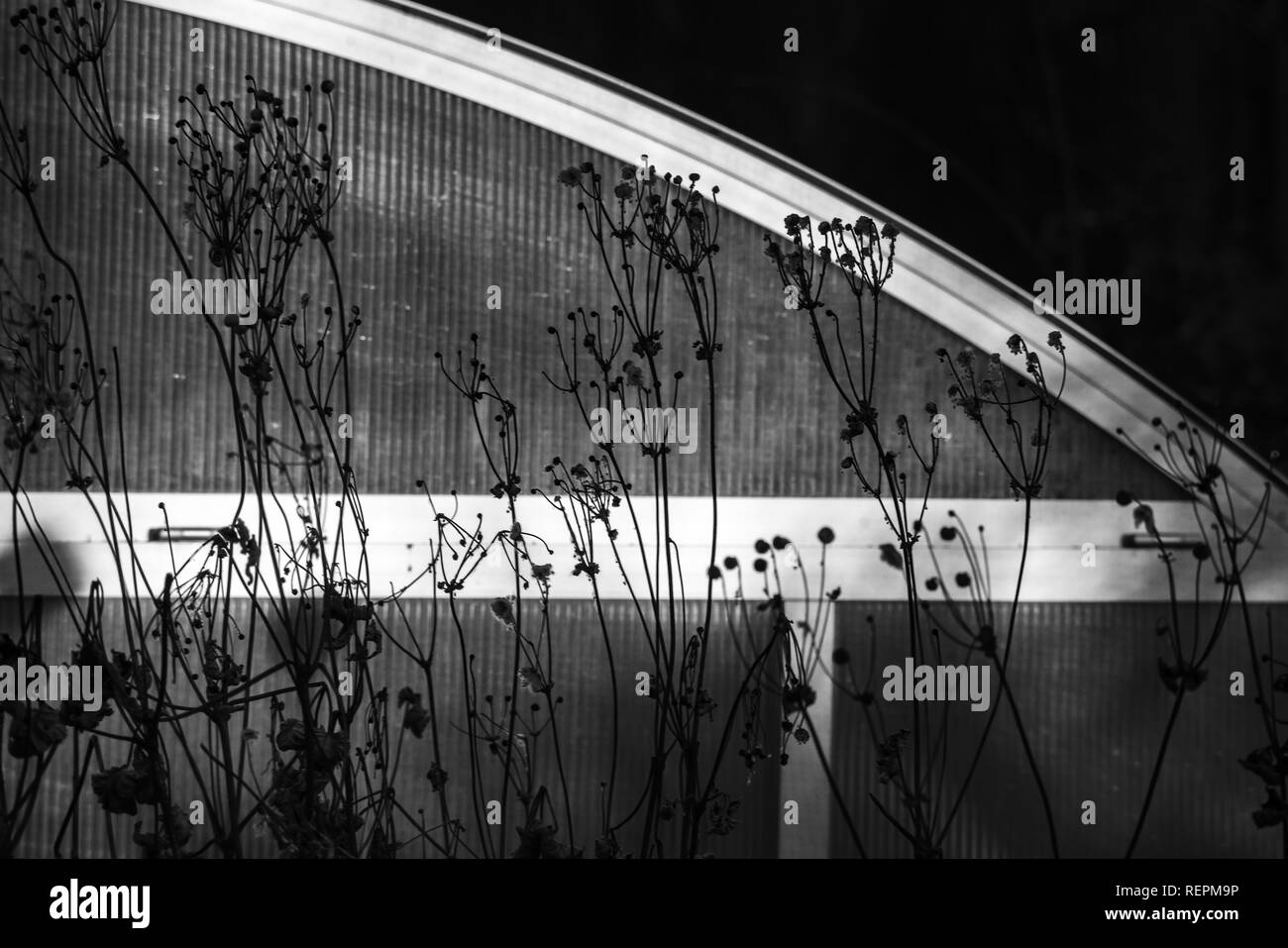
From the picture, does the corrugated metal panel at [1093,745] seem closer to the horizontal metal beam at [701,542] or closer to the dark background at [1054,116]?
the horizontal metal beam at [701,542]

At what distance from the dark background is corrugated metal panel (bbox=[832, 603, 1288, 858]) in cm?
42

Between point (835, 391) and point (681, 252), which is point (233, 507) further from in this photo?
point (835, 391)

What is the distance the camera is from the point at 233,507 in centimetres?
163

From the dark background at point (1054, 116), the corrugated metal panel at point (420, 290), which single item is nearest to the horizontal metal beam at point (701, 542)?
the corrugated metal panel at point (420, 290)

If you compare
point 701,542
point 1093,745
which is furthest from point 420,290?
point 1093,745

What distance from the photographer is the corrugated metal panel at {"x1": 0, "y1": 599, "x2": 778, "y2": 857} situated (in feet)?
5.31

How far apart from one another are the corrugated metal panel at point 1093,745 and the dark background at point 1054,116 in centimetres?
42

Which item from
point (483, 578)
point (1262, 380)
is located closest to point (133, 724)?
point (483, 578)

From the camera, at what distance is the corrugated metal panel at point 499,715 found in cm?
162

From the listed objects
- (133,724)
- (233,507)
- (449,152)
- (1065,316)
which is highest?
(449,152)

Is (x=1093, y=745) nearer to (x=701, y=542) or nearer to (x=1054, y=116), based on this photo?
(x=701, y=542)

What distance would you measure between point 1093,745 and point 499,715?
89 centimetres

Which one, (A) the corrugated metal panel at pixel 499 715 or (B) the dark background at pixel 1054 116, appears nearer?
(A) the corrugated metal panel at pixel 499 715
